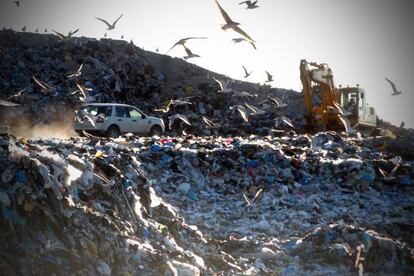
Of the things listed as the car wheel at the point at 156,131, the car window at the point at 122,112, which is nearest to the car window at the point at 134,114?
the car window at the point at 122,112

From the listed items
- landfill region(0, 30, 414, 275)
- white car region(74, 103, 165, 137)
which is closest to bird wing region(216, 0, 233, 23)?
landfill region(0, 30, 414, 275)

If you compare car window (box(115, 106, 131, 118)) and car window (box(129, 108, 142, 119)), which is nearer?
car window (box(115, 106, 131, 118))

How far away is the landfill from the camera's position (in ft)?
18.5

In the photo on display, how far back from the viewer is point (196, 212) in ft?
30.2

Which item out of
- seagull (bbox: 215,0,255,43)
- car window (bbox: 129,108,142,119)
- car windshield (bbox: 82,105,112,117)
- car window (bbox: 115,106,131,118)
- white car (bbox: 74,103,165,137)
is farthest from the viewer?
car window (bbox: 129,108,142,119)

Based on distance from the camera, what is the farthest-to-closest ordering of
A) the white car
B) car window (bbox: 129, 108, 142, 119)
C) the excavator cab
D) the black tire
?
the excavator cab < car window (bbox: 129, 108, 142, 119) < the black tire < the white car

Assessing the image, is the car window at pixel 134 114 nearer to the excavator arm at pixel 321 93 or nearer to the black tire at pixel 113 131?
the black tire at pixel 113 131

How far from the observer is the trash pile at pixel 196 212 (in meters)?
5.60

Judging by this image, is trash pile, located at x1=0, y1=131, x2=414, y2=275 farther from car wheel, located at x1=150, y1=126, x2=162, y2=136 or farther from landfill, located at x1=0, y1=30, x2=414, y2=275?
car wheel, located at x1=150, y1=126, x2=162, y2=136

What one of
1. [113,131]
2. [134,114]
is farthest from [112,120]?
[134,114]

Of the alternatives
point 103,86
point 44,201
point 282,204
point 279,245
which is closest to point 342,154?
point 282,204

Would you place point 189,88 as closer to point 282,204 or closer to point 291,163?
point 291,163

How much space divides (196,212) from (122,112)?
386 inches

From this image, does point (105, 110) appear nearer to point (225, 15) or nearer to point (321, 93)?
point (321, 93)
